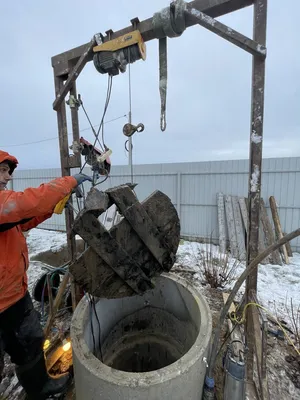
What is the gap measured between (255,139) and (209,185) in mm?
4424

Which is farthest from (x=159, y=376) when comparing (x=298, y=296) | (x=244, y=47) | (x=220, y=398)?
(x=298, y=296)

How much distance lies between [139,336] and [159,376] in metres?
1.28

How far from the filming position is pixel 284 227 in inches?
203

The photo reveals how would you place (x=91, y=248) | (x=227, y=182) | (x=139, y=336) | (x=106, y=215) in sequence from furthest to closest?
(x=227, y=182), (x=139, y=336), (x=106, y=215), (x=91, y=248)

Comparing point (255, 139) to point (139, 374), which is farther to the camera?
point (255, 139)

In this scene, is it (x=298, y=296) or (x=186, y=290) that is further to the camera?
(x=298, y=296)

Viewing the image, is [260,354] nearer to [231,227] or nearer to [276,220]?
[231,227]

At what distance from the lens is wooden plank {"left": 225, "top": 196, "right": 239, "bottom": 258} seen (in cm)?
502

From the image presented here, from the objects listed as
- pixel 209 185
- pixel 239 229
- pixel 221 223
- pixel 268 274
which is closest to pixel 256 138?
pixel 268 274

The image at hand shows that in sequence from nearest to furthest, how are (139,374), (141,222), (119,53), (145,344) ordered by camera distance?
(139,374), (141,222), (119,53), (145,344)

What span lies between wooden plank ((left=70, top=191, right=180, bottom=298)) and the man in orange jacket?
43 cm

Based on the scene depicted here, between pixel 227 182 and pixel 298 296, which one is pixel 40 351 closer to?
pixel 298 296

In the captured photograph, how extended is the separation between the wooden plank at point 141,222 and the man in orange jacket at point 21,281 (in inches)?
15.1

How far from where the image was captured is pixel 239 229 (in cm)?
511
